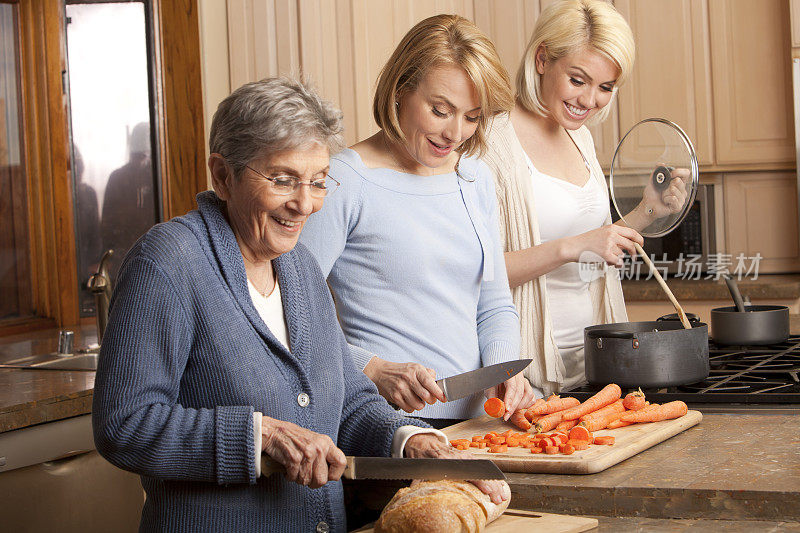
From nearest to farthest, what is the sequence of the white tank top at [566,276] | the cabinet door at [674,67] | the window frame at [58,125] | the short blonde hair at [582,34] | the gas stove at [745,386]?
the gas stove at [745,386] → the short blonde hair at [582,34] → the white tank top at [566,276] → the window frame at [58,125] → the cabinet door at [674,67]

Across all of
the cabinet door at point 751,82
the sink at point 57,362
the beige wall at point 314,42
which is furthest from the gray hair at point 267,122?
the cabinet door at point 751,82

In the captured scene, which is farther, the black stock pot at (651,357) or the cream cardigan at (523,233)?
the cream cardigan at (523,233)

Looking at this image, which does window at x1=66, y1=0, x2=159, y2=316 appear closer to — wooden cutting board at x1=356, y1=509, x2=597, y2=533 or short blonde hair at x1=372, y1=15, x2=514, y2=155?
short blonde hair at x1=372, y1=15, x2=514, y2=155

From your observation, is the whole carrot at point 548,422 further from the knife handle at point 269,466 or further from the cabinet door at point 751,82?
the cabinet door at point 751,82

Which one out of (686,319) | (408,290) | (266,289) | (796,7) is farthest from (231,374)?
(796,7)

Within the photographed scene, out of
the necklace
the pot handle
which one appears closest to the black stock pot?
the pot handle

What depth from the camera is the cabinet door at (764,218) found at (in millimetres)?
3746

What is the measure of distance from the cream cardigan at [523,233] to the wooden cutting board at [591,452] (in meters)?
0.46

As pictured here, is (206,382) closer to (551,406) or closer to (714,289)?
(551,406)

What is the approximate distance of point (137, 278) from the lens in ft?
3.75

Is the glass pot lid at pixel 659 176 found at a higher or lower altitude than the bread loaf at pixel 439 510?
higher

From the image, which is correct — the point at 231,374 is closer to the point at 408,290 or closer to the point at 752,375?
the point at 408,290

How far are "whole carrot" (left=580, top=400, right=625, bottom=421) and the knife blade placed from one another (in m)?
0.13

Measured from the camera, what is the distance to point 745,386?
68.5 inches
